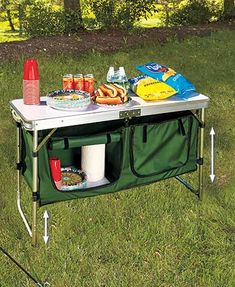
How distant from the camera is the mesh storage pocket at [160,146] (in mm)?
4004

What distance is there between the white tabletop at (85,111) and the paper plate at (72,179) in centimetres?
61

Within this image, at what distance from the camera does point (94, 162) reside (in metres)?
4.16

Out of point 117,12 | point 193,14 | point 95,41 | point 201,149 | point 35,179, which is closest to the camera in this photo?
point 35,179

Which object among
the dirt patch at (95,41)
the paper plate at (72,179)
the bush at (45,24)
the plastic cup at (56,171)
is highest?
the bush at (45,24)

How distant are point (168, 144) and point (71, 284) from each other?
1.32m

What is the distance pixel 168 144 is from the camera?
4211 millimetres

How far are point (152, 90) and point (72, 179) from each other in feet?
2.84

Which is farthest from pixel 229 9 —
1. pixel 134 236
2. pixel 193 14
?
pixel 134 236

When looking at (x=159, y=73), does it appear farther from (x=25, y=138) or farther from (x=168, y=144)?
(x=25, y=138)

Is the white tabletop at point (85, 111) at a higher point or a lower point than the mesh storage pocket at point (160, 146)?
higher

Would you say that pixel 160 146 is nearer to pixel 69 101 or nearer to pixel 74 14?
pixel 69 101

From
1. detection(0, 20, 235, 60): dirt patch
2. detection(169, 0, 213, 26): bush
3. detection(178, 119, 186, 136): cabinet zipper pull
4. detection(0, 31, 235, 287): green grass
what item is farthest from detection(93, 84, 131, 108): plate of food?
detection(169, 0, 213, 26): bush

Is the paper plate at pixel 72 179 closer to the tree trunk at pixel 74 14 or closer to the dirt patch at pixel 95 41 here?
the dirt patch at pixel 95 41

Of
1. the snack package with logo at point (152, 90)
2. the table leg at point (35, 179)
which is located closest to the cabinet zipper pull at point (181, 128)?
the snack package with logo at point (152, 90)
